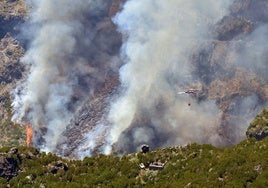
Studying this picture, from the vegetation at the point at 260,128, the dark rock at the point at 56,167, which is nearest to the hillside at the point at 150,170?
the dark rock at the point at 56,167

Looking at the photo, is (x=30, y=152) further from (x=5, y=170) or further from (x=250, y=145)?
(x=250, y=145)

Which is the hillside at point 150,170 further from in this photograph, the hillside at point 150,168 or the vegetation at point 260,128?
the vegetation at point 260,128

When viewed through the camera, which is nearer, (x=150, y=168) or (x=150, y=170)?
(x=150, y=170)

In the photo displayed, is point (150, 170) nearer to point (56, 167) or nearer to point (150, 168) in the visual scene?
point (150, 168)

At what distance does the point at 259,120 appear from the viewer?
14500 cm

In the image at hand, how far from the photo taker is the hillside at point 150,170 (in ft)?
274

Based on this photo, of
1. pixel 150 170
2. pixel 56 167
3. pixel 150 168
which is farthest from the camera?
pixel 56 167

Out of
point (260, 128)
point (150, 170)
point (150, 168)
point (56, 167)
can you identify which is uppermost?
point (260, 128)

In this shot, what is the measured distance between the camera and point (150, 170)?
98.1 meters

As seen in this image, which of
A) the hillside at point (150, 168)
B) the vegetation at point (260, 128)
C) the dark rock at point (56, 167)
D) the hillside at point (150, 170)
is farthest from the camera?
the vegetation at point (260, 128)

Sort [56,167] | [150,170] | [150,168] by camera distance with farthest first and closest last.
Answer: [56,167], [150,168], [150,170]

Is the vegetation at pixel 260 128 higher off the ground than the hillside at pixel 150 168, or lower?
higher

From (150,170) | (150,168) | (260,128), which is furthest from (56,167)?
(260,128)

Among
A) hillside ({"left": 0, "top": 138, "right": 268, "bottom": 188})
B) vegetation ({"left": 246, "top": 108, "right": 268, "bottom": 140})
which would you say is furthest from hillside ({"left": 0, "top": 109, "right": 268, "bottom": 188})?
vegetation ({"left": 246, "top": 108, "right": 268, "bottom": 140})
